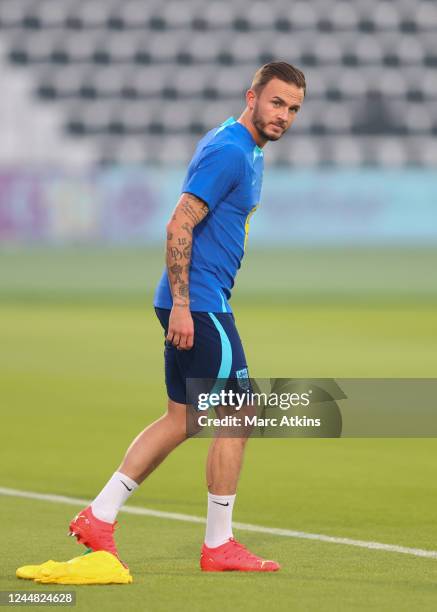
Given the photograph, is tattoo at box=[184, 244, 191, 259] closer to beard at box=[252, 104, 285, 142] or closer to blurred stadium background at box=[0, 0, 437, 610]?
beard at box=[252, 104, 285, 142]

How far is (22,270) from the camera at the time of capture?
3125cm

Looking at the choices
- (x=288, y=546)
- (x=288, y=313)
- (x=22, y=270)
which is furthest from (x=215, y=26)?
(x=288, y=546)

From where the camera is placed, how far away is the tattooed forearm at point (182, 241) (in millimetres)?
6266

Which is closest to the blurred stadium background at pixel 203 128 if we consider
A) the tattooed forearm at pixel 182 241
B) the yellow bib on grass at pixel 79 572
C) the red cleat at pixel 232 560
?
the red cleat at pixel 232 560

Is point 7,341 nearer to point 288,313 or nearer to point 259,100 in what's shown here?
point 288,313

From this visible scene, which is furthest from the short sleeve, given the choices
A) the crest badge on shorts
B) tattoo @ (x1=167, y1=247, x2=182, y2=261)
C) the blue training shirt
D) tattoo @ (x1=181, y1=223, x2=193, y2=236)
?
the crest badge on shorts

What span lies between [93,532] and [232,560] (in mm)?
614

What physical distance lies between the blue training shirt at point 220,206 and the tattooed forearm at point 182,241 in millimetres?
49

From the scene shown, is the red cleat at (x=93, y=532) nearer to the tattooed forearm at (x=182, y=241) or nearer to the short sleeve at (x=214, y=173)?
the tattooed forearm at (x=182, y=241)

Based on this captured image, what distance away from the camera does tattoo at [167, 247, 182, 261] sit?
20.6 ft

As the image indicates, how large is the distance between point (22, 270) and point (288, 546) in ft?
80.5

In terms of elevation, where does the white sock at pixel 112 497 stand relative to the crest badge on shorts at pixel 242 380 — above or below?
below

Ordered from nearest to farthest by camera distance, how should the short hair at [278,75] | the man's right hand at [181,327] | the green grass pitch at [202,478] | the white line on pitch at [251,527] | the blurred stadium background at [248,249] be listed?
the green grass pitch at [202,478] < the man's right hand at [181,327] < the short hair at [278,75] < the white line on pitch at [251,527] < the blurred stadium background at [248,249]

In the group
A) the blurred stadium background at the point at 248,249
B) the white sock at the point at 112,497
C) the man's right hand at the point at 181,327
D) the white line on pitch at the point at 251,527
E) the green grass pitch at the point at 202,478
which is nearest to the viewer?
the green grass pitch at the point at 202,478
